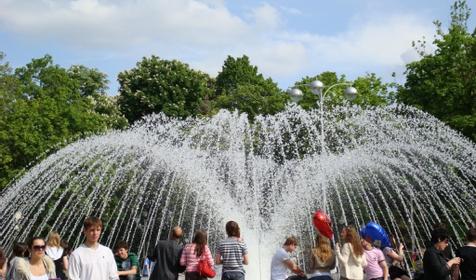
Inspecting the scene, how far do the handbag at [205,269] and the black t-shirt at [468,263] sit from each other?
4199mm

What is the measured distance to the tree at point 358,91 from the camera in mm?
52969

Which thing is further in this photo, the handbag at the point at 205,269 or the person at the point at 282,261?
the person at the point at 282,261

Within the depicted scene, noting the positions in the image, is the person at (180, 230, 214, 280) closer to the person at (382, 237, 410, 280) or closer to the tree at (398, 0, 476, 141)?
the person at (382, 237, 410, 280)

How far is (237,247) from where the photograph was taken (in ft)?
39.7

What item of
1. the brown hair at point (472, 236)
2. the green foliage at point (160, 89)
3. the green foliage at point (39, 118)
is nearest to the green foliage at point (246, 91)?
the green foliage at point (160, 89)

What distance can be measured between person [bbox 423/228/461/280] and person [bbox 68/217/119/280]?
177 inches

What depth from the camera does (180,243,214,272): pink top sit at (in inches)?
480

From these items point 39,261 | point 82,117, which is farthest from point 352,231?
point 82,117

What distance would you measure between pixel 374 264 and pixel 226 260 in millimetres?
2472

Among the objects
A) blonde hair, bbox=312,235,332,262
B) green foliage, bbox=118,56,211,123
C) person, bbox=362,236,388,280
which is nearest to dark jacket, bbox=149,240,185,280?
person, bbox=362,236,388,280

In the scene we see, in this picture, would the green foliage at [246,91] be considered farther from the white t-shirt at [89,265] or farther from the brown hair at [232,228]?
the white t-shirt at [89,265]

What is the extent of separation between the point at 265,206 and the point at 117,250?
62.9 feet

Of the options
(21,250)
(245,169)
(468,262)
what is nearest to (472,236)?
(468,262)

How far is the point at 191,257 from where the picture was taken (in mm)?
12359
